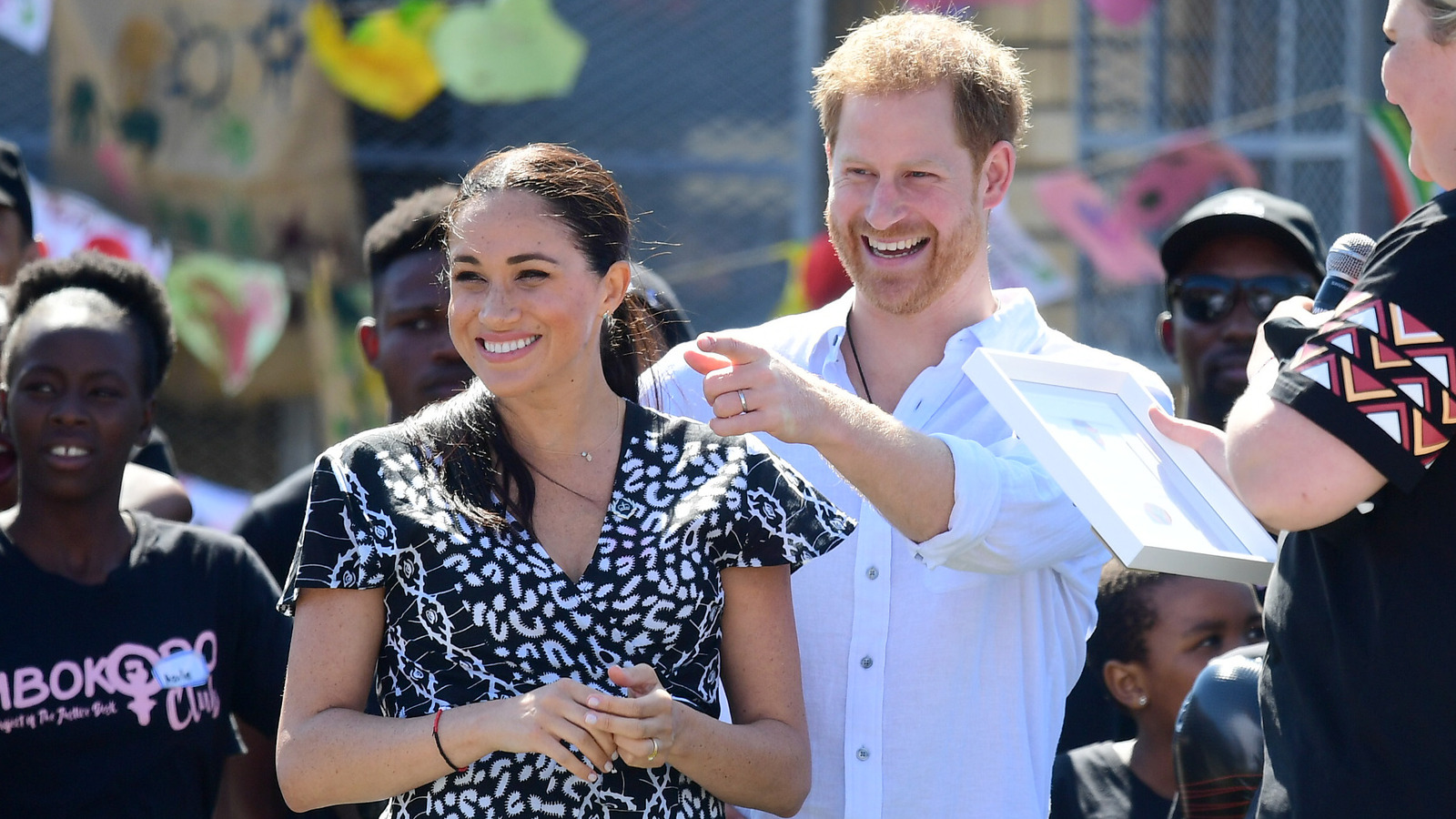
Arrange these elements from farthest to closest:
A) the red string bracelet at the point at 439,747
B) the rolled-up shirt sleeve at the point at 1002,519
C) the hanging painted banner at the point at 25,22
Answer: the hanging painted banner at the point at 25,22 < the rolled-up shirt sleeve at the point at 1002,519 < the red string bracelet at the point at 439,747

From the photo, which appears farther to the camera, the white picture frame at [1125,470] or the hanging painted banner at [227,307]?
the hanging painted banner at [227,307]

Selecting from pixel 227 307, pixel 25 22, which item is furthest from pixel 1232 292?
pixel 25 22

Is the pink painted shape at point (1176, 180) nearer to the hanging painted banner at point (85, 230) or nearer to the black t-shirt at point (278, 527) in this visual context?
the hanging painted banner at point (85, 230)

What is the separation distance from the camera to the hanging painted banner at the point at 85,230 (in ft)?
19.4

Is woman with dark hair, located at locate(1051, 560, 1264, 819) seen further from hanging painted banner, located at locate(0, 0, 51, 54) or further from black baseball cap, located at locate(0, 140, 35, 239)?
hanging painted banner, located at locate(0, 0, 51, 54)

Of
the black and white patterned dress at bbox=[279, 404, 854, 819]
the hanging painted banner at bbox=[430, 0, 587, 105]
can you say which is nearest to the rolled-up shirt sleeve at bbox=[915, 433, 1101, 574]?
the black and white patterned dress at bbox=[279, 404, 854, 819]

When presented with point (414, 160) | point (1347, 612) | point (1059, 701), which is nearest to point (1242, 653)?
point (1059, 701)

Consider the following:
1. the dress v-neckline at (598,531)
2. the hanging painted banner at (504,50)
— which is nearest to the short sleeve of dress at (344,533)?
the dress v-neckline at (598,531)

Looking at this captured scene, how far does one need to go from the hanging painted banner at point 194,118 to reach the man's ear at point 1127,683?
14.0 ft

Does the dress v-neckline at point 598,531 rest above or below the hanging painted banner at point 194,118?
below

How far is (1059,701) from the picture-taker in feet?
8.73

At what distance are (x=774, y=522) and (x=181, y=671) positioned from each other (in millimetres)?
1278

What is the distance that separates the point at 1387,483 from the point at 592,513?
1.05m

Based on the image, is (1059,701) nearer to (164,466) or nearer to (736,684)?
(736,684)
